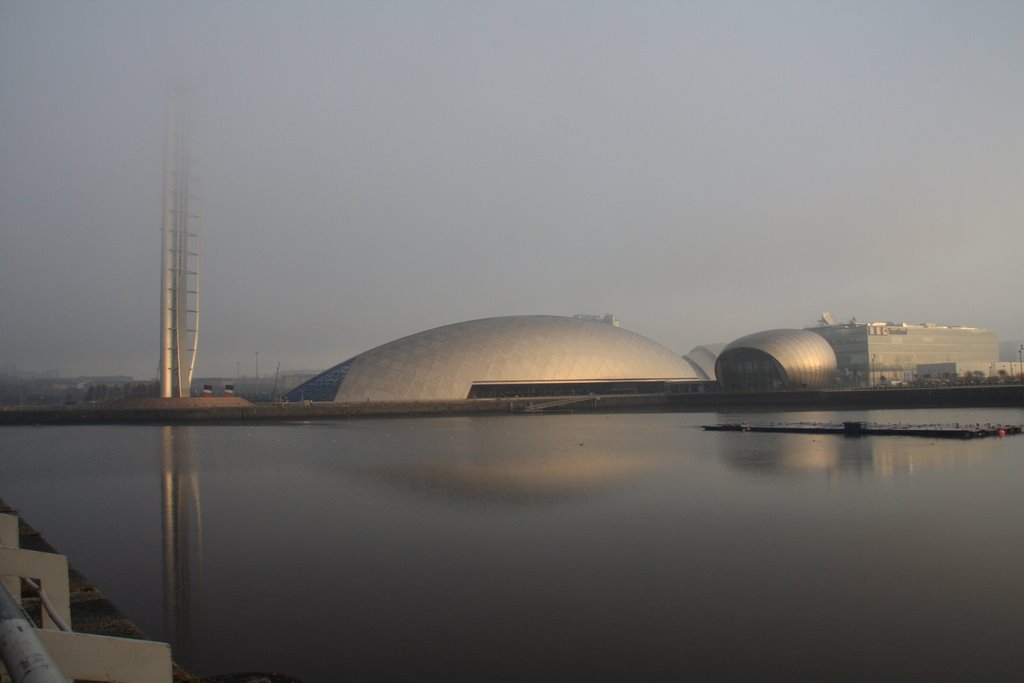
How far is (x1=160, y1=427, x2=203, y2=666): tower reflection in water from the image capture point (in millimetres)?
7613

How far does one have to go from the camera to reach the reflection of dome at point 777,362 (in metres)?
69.1

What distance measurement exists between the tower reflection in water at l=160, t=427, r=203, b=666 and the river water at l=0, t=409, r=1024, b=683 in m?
0.04

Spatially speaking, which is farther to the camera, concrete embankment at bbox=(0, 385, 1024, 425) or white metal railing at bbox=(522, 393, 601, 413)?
white metal railing at bbox=(522, 393, 601, 413)

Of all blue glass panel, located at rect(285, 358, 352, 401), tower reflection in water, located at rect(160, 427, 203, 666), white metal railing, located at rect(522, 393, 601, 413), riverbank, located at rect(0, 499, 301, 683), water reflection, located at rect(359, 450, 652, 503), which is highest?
blue glass panel, located at rect(285, 358, 352, 401)

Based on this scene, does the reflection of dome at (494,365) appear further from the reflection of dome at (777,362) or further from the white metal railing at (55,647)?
the white metal railing at (55,647)

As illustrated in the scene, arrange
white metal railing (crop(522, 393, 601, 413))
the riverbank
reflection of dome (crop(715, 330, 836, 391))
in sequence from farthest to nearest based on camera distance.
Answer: reflection of dome (crop(715, 330, 836, 391))
white metal railing (crop(522, 393, 601, 413))
the riverbank

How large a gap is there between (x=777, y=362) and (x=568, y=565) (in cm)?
6347

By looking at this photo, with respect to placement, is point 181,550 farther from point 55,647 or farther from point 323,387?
point 323,387

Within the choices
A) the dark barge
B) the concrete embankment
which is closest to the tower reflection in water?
the dark barge

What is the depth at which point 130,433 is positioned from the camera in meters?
39.9

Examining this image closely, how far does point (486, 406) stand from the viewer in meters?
61.8

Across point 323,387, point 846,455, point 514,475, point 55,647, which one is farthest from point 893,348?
point 55,647

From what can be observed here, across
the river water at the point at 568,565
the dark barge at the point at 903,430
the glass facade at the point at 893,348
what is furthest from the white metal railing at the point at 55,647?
the glass facade at the point at 893,348

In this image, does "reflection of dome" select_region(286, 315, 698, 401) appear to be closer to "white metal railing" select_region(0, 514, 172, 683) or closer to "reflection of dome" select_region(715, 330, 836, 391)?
"reflection of dome" select_region(715, 330, 836, 391)
